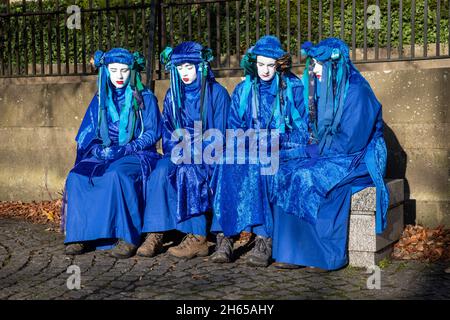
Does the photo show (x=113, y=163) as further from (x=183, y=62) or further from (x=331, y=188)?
(x=331, y=188)

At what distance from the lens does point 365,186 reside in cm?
568

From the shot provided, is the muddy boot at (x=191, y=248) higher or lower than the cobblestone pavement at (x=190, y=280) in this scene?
higher

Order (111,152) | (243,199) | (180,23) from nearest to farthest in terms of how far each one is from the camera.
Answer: (243,199)
(111,152)
(180,23)

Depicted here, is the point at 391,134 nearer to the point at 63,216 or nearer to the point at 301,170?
the point at 301,170

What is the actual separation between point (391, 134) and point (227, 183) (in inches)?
78.4

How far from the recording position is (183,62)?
641cm

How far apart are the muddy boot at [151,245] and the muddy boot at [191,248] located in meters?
0.11

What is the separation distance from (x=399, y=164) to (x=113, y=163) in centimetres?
264

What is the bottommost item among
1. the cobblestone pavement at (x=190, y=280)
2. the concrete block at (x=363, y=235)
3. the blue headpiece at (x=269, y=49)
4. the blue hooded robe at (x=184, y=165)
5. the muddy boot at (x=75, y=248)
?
the cobblestone pavement at (x=190, y=280)

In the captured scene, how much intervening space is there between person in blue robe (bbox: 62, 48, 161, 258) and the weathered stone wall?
136 cm

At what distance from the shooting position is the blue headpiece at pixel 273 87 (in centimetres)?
613

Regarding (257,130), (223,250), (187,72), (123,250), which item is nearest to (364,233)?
(223,250)
